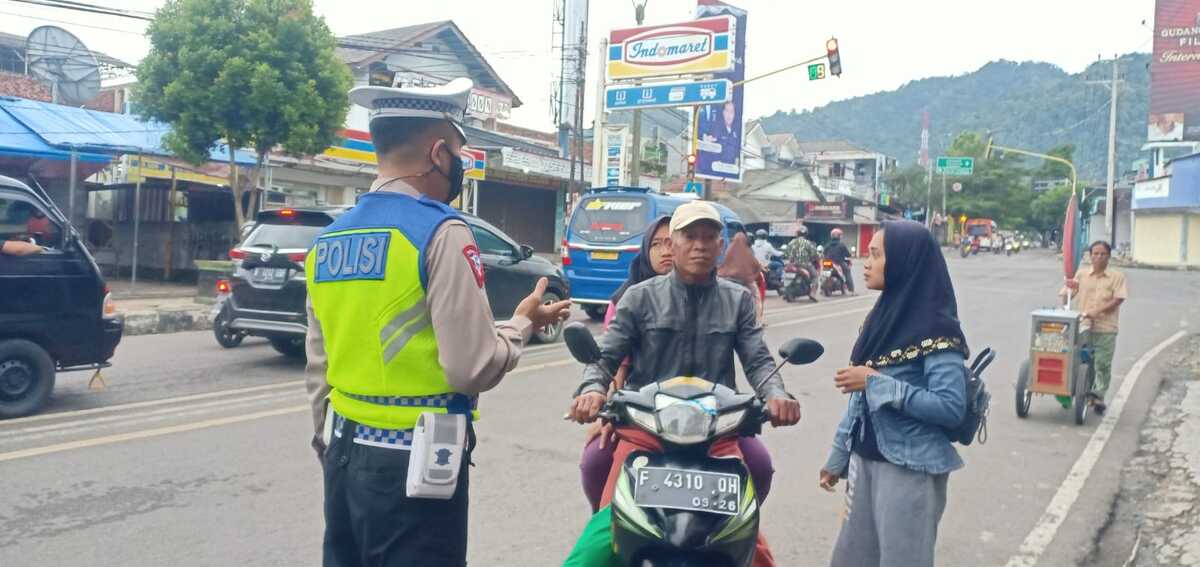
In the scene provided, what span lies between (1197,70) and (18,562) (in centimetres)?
4176

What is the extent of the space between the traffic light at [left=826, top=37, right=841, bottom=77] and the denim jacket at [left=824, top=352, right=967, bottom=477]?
20.5 metres

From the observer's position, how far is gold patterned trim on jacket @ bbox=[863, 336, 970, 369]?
3156mm

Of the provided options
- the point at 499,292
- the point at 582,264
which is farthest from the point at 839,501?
the point at 582,264

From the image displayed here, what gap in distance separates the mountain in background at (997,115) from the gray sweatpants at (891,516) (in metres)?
94.2

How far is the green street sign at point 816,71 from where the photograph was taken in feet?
74.9

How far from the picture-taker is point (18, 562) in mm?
4344

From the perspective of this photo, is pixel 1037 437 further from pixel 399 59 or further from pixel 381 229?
pixel 399 59

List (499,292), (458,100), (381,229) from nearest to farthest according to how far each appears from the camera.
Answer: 1. (381,229)
2. (458,100)
3. (499,292)

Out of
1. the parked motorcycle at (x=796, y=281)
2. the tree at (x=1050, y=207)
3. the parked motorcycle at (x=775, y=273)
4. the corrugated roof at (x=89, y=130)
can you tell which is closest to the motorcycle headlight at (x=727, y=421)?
the corrugated roof at (x=89, y=130)

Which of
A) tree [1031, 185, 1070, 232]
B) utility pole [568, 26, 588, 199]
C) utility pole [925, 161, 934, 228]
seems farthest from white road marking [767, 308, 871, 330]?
tree [1031, 185, 1070, 232]

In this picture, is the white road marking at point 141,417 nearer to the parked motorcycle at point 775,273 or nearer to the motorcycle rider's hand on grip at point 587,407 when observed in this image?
the motorcycle rider's hand on grip at point 587,407

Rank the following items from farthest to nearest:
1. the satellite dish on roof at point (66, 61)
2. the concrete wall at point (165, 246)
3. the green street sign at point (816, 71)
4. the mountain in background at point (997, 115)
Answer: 1. the mountain in background at point (997, 115)
2. the green street sign at point (816, 71)
3. the satellite dish on roof at point (66, 61)
4. the concrete wall at point (165, 246)

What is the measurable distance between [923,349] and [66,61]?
24.0 meters

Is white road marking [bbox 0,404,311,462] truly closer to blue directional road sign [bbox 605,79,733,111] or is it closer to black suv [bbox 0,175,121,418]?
black suv [bbox 0,175,121,418]
